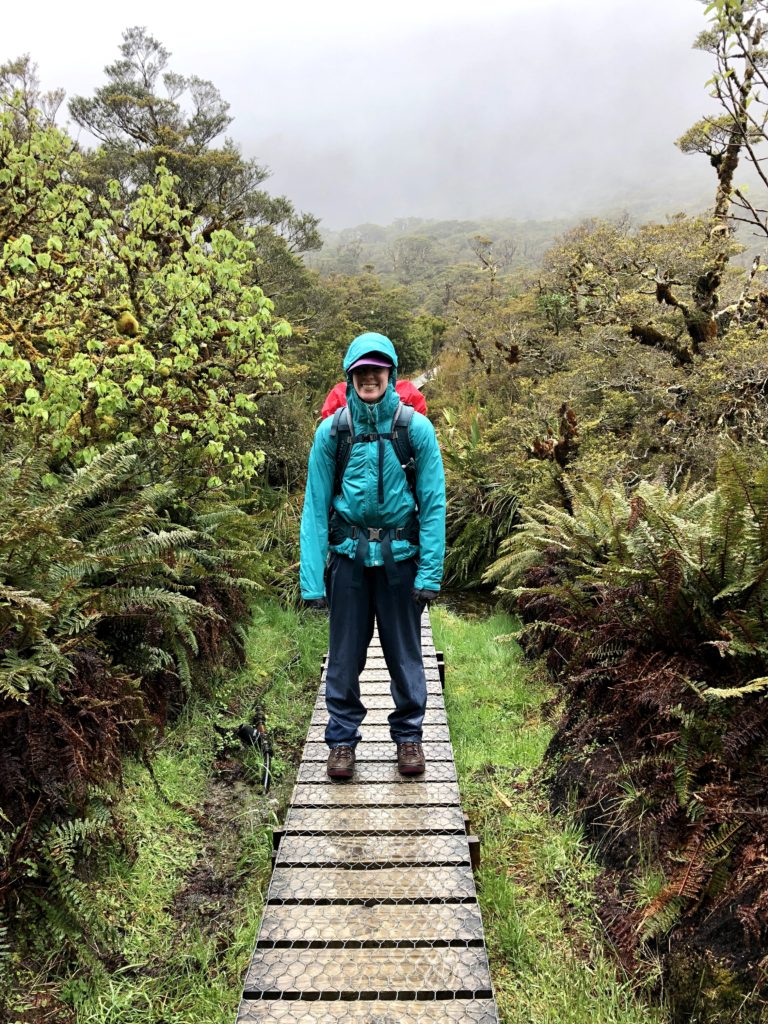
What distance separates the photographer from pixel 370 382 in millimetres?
3078

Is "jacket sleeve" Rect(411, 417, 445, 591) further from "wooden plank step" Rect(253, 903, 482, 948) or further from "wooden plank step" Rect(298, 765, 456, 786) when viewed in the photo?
"wooden plank step" Rect(253, 903, 482, 948)

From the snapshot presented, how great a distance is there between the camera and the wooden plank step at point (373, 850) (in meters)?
2.98

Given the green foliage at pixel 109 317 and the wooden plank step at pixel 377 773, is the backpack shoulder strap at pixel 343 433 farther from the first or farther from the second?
the green foliage at pixel 109 317

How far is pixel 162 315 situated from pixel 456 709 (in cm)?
412

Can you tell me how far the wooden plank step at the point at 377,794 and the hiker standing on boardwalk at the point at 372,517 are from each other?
56 centimetres

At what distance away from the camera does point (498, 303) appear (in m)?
23.8

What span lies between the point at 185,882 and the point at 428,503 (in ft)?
7.49

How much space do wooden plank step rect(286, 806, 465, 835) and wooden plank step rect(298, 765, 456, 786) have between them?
0.23 metres

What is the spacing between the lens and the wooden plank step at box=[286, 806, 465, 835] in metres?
3.17

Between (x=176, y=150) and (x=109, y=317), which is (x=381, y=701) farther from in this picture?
(x=176, y=150)

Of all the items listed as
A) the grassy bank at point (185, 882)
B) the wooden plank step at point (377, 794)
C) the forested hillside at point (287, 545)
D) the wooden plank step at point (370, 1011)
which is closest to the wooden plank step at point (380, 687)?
the grassy bank at point (185, 882)

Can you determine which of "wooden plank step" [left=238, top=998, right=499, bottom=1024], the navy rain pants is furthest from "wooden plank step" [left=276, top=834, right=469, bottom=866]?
"wooden plank step" [left=238, top=998, right=499, bottom=1024]

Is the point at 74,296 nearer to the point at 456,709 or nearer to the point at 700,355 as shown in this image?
the point at 456,709

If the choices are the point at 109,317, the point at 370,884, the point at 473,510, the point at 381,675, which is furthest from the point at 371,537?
the point at 473,510
